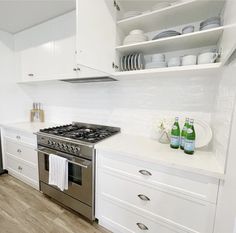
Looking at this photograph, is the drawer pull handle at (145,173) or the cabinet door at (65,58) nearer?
the drawer pull handle at (145,173)

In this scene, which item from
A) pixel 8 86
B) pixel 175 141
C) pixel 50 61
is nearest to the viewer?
pixel 175 141

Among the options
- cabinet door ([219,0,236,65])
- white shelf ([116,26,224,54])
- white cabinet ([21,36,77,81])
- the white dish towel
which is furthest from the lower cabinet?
white cabinet ([21,36,77,81])

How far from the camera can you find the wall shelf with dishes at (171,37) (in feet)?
3.47

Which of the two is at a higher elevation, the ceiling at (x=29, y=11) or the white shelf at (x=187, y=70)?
the ceiling at (x=29, y=11)

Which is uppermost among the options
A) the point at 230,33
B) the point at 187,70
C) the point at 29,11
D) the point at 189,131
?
the point at 29,11

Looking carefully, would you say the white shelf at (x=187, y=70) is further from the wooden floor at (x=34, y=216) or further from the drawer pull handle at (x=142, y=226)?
the wooden floor at (x=34, y=216)

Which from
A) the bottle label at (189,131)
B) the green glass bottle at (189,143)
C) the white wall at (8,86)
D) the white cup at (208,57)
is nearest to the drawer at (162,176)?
the green glass bottle at (189,143)

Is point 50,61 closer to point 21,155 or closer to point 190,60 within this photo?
point 21,155

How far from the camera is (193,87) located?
1.34 meters

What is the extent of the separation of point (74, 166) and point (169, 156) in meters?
0.91

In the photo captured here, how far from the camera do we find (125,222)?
1215 millimetres

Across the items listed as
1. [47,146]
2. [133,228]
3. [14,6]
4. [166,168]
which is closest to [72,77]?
[47,146]

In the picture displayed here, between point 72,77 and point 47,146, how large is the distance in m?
0.81

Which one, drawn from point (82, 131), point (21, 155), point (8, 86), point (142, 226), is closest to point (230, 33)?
point (142, 226)
